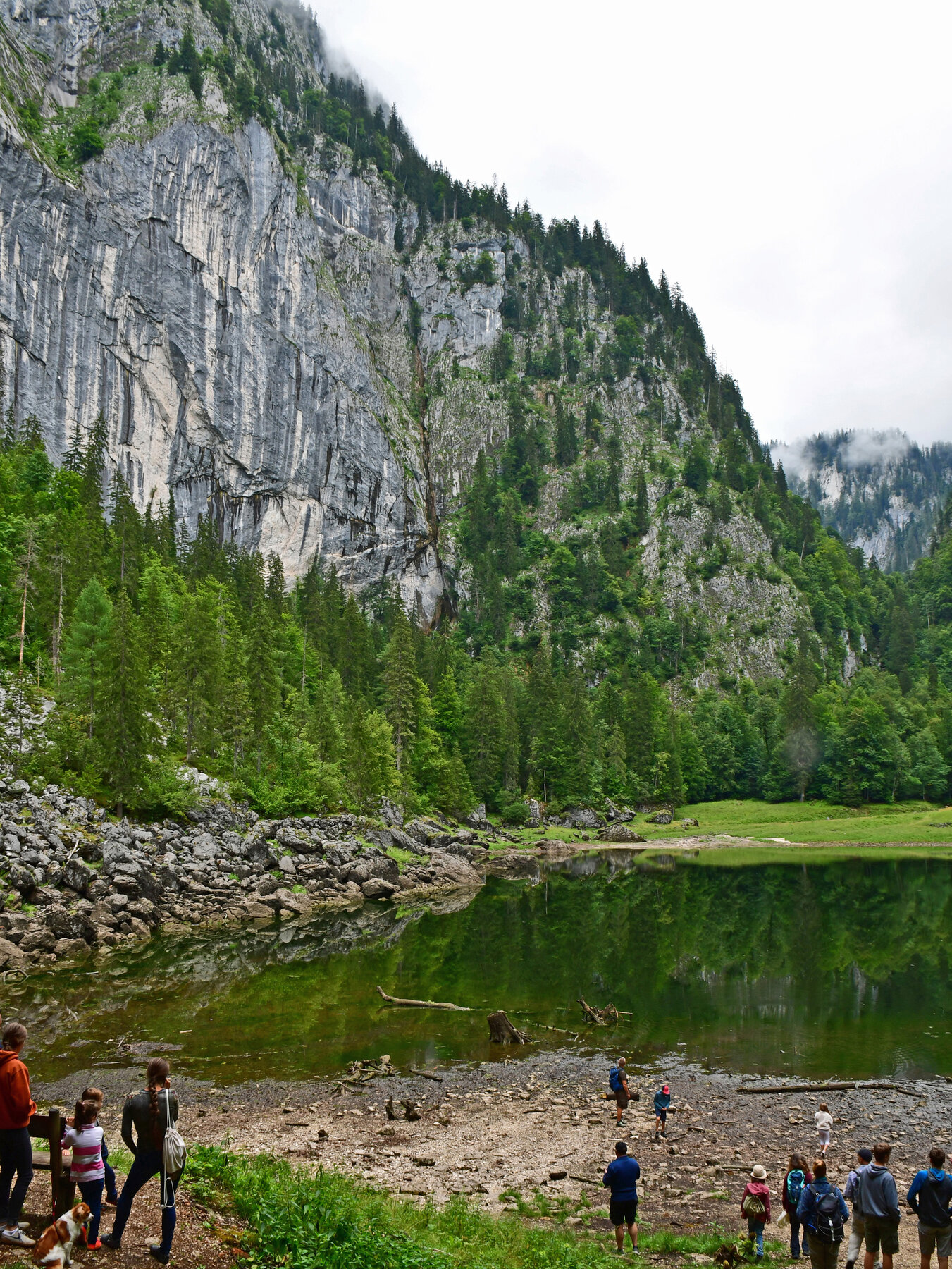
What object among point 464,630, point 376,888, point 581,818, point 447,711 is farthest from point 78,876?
point 464,630

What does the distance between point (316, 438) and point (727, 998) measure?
127524 millimetres

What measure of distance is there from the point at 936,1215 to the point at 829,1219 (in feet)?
5.39

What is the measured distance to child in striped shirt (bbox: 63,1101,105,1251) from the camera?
882 cm

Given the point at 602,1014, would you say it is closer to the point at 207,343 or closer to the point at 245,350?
the point at 207,343

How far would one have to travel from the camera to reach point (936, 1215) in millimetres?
11148

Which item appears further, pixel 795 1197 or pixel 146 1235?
pixel 795 1197

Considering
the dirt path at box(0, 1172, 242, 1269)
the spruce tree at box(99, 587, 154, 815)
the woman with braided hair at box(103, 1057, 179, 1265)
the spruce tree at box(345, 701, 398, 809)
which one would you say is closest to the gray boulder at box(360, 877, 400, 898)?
the spruce tree at box(345, 701, 398, 809)

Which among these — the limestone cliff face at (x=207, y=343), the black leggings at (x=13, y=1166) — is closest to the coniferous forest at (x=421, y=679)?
the limestone cliff face at (x=207, y=343)

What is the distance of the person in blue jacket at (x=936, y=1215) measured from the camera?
1111 cm

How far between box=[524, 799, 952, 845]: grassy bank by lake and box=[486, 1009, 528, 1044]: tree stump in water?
63.6 m

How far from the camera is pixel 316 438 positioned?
141375mm

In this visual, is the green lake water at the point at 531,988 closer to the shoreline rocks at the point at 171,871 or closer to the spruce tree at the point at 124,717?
the shoreline rocks at the point at 171,871

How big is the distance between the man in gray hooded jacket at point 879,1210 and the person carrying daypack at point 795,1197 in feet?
3.21

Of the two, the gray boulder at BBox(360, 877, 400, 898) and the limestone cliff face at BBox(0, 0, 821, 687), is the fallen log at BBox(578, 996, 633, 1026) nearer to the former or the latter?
the gray boulder at BBox(360, 877, 400, 898)
